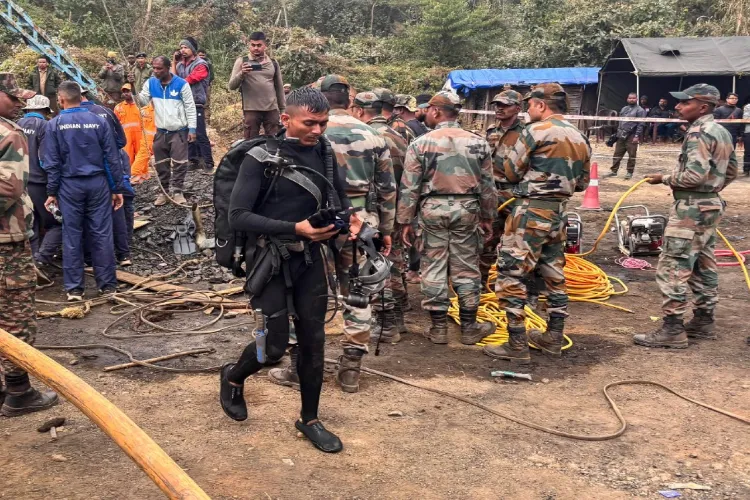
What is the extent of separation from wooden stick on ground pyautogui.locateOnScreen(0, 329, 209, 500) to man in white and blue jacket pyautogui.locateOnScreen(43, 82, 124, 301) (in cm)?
417

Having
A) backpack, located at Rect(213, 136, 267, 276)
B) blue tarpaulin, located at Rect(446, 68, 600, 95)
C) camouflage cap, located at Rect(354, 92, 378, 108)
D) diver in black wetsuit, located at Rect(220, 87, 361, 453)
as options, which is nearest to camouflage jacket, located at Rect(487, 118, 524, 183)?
camouflage cap, located at Rect(354, 92, 378, 108)

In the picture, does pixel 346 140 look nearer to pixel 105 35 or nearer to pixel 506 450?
pixel 506 450

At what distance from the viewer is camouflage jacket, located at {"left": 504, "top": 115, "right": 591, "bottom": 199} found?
206 inches

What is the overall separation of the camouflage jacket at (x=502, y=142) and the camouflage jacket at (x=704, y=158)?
157cm

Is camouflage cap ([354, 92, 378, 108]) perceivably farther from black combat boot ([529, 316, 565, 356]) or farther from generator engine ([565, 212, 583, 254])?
generator engine ([565, 212, 583, 254])

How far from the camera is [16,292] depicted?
4.36 metres

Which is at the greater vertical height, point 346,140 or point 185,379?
point 346,140

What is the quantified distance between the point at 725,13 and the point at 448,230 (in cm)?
2869

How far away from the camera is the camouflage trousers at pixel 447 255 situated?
571cm

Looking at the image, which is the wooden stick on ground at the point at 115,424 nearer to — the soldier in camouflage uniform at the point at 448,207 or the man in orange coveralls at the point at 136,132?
the soldier in camouflage uniform at the point at 448,207

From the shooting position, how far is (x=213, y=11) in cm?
2639

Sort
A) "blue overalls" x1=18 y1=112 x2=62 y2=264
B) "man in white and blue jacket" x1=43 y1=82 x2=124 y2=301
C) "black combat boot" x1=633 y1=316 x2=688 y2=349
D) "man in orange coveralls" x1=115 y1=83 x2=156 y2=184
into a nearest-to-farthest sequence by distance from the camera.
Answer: "black combat boot" x1=633 y1=316 x2=688 y2=349
"man in white and blue jacket" x1=43 y1=82 x2=124 y2=301
"blue overalls" x1=18 y1=112 x2=62 y2=264
"man in orange coveralls" x1=115 y1=83 x2=156 y2=184

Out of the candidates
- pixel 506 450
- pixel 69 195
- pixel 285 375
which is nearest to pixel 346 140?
pixel 285 375

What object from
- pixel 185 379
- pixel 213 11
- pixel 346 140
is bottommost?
pixel 185 379
